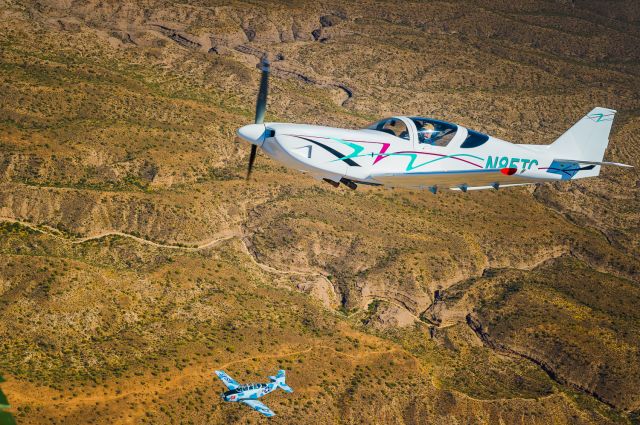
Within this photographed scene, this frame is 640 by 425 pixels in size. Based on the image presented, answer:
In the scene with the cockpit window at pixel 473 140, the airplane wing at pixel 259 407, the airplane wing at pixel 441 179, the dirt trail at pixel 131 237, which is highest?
the cockpit window at pixel 473 140

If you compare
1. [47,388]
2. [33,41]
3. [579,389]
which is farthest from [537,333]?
[33,41]

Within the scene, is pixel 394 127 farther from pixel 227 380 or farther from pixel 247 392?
pixel 227 380

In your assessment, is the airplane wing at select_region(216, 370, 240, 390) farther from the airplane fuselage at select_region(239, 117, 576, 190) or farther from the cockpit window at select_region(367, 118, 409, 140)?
the cockpit window at select_region(367, 118, 409, 140)

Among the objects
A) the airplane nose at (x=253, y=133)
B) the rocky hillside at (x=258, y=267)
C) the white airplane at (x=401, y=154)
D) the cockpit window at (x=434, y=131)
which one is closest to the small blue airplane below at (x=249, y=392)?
the rocky hillside at (x=258, y=267)

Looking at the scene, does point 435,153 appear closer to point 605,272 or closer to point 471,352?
point 471,352

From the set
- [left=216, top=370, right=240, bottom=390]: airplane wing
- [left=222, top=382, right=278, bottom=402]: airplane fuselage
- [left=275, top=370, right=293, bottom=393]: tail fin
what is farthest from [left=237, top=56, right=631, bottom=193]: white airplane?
[left=275, top=370, right=293, bottom=393]: tail fin

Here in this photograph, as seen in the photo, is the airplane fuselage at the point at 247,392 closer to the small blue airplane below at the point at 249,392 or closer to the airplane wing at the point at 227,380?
the small blue airplane below at the point at 249,392

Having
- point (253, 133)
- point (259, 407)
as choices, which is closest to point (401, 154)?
point (253, 133)
